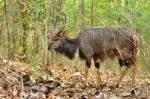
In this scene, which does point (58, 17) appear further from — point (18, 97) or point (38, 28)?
point (18, 97)

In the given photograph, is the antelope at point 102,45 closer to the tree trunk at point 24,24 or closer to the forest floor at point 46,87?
the forest floor at point 46,87

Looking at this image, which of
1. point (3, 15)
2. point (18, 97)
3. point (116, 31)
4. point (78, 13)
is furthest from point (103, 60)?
point (78, 13)

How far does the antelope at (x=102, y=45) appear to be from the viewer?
10594 mm

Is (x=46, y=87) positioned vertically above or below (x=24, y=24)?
below

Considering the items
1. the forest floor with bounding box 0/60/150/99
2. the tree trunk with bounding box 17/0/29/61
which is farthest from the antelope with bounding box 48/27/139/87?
the tree trunk with bounding box 17/0/29/61

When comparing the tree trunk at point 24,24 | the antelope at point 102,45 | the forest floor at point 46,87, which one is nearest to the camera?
the forest floor at point 46,87

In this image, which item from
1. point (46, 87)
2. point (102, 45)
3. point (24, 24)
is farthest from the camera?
point (24, 24)

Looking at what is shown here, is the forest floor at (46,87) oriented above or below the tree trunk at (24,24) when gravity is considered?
below

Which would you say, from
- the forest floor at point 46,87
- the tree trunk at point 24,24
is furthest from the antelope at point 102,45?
the tree trunk at point 24,24

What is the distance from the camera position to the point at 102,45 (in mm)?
11109

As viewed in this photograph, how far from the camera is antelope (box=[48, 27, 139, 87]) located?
1059 centimetres

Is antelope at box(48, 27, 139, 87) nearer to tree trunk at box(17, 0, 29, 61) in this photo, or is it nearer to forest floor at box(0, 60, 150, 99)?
forest floor at box(0, 60, 150, 99)

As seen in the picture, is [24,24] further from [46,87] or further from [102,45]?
[46,87]

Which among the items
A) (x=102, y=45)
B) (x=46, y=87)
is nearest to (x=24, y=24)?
(x=102, y=45)
